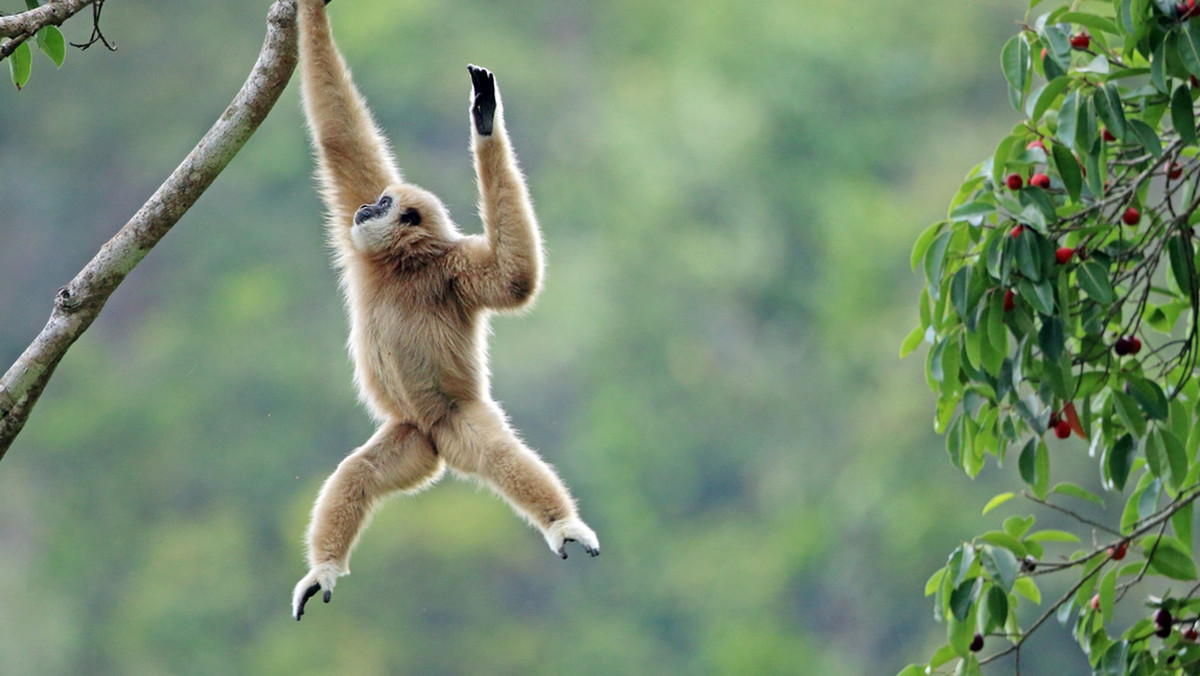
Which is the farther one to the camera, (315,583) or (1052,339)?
(315,583)

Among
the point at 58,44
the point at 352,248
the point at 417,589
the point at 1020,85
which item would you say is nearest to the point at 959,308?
the point at 1020,85

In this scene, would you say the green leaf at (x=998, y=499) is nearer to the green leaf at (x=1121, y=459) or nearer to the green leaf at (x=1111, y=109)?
the green leaf at (x=1121, y=459)

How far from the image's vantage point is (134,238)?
179 inches

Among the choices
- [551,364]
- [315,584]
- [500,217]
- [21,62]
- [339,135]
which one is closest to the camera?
[21,62]

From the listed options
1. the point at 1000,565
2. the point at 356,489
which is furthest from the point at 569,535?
the point at 1000,565

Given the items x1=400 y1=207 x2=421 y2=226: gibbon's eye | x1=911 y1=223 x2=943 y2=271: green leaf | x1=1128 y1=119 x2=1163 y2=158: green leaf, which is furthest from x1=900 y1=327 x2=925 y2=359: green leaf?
x1=400 y1=207 x2=421 y2=226: gibbon's eye

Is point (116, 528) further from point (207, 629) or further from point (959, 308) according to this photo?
point (959, 308)

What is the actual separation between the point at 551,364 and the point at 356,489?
17.5m

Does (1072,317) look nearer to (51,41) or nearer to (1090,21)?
(1090,21)

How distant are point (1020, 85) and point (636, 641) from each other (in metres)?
17.9

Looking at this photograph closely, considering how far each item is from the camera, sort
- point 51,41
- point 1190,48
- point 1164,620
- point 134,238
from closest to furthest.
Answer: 1. point 1190,48
2. point 1164,620
3. point 134,238
4. point 51,41

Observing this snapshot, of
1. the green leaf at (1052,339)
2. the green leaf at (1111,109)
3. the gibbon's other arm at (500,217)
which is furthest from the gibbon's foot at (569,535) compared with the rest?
the green leaf at (1111,109)

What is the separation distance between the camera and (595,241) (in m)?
24.5

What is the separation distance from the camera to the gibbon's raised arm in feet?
17.4
